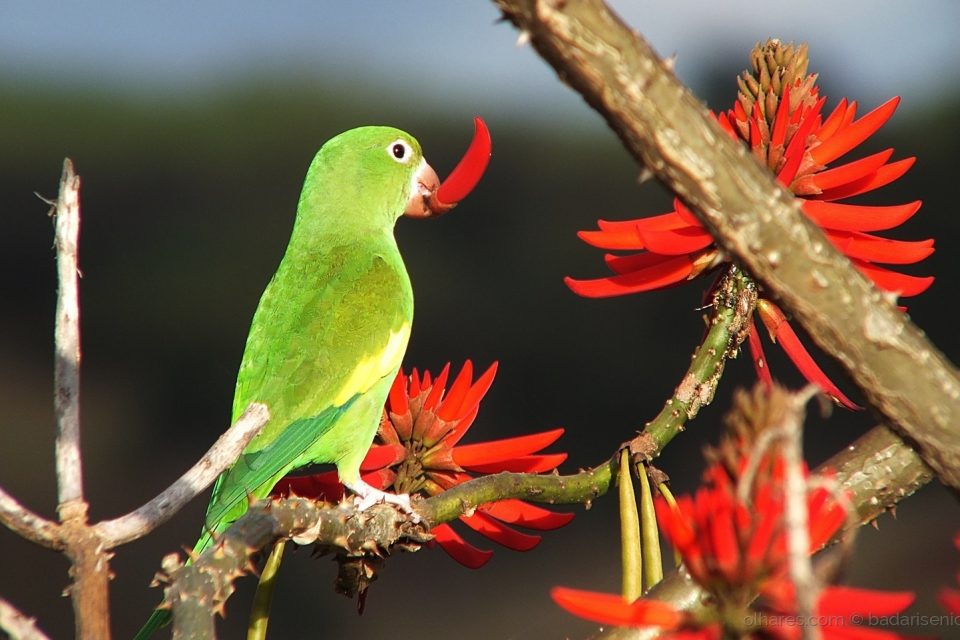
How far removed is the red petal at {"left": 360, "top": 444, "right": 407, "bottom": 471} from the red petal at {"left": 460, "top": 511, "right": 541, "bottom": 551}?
0.42 feet

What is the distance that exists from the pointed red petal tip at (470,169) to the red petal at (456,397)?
0.91 ft

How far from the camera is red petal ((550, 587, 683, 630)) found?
45cm

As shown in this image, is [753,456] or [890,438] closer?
[753,456]

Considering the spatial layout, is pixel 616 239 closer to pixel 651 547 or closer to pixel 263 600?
pixel 651 547

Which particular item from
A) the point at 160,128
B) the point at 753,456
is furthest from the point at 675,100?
the point at 160,128

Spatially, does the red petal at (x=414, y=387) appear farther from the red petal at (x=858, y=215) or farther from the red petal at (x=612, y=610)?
the red petal at (x=612, y=610)

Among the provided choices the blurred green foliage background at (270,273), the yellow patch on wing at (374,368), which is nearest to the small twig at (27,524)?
the yellow patch on wing at (374,368)

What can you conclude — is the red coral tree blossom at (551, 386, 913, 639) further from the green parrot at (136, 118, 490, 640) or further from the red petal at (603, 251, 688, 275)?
the green parrot at (136, 118, 490, 640)

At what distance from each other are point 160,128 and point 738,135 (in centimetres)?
502

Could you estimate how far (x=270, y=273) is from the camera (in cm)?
480

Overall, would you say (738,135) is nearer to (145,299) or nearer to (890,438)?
(890,438)

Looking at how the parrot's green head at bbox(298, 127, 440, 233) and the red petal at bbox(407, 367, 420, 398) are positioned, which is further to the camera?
the parrot's green head at bbox(298, 127, 440, 233)

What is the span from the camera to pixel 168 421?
4.37 metres

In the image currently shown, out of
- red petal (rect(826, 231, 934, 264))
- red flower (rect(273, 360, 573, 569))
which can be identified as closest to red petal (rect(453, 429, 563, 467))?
red flower (rect(273, 360, 573, 569))
